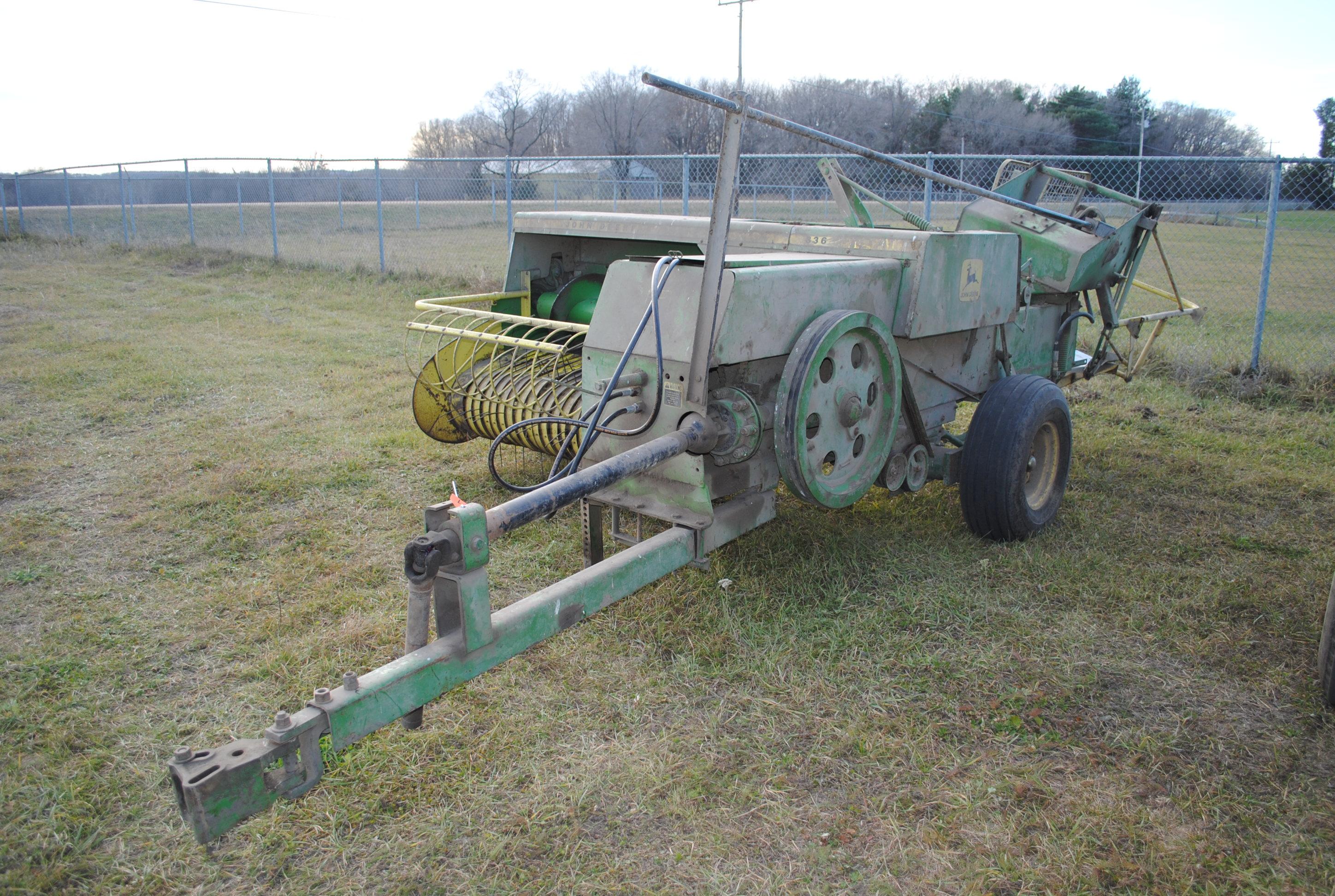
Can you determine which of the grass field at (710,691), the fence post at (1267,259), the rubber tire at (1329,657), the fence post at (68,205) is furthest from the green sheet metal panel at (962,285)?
the fence post at (68,205)

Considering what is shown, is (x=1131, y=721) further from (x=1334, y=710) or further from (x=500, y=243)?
(x=500, y=243)

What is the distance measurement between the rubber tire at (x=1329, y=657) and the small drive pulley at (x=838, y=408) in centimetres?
162

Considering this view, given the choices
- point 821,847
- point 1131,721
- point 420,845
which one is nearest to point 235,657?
point 420,845

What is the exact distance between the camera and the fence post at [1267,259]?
7.66m

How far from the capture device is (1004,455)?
4.29 meters

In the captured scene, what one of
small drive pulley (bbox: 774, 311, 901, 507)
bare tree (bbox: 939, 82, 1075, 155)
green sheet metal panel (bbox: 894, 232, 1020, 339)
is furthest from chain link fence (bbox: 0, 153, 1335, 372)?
bare tree (bbox: 939, 82, 1075, 155)

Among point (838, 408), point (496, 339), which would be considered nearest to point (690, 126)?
point (496, 339)

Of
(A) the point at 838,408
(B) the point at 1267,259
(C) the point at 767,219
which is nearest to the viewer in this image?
(A) the point at 838,408

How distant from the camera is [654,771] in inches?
113

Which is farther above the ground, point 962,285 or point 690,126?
point 690,126

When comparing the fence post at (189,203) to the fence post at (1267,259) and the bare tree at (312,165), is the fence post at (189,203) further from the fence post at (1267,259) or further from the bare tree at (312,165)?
the fence post at (1267,259)

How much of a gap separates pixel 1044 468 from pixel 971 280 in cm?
115

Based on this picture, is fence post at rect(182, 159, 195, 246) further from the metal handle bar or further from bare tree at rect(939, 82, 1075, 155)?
bare tree at rect(939, 82, 1075, 155)

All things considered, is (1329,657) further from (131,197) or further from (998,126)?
(998,126)
